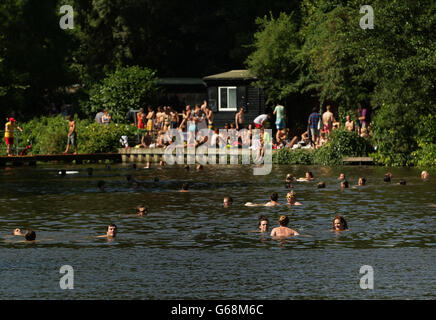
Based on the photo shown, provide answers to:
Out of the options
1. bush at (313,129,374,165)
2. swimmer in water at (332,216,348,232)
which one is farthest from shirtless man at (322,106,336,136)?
swimmer in water at (332,216,348,232)

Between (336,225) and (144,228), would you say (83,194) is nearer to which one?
(144,228)

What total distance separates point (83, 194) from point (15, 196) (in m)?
2.65

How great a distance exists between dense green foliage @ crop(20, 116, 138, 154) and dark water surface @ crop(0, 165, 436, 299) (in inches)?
601

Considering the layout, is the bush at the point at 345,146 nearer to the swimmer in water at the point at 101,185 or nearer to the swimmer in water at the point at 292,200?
the swimmer in water at the point at 101,185

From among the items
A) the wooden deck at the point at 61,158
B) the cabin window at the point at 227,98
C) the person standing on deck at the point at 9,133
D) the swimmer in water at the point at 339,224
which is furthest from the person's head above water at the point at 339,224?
the cabin window at the point at 227,98

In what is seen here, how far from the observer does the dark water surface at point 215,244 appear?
57.2 feet

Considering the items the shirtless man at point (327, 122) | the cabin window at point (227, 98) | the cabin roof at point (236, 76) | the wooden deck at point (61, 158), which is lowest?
the wooden deck at point (61, 158)

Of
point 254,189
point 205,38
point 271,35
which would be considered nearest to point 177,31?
point 205,38

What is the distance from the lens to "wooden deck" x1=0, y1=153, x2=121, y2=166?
166ft

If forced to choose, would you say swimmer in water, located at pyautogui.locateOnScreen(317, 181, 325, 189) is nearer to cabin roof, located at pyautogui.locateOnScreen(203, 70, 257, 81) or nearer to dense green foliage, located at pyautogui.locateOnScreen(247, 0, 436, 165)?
dense green foliage, located at pyautogui.locateOnScreen(247, 0, 436, 165)

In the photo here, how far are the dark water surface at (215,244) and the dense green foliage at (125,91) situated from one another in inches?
993

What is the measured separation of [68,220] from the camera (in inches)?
1095
